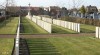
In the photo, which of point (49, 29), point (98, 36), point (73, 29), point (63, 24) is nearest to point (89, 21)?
point (63, 24)

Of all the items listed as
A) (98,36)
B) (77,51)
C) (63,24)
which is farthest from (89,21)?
(77,51)

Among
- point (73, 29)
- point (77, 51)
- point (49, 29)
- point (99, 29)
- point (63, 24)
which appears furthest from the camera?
point (63, 24)

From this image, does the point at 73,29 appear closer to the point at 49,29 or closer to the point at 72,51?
the point at 49,29

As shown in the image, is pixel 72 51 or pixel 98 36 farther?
pixel 98 36

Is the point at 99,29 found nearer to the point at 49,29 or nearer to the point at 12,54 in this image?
the point at 49,29

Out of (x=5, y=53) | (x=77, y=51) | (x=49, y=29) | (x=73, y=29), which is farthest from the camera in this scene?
(x=73, y=29)

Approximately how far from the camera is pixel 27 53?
1284 cm

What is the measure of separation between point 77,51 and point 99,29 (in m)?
6.58

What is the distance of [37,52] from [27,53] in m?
0.65

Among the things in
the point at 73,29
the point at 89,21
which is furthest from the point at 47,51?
the point at 89,21

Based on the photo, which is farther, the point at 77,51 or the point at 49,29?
the point at 49,29

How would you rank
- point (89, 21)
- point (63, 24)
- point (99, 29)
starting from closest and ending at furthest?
point (99, 29), point (63, 24), point (89, 21)

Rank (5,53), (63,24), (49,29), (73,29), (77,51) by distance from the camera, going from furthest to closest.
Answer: (63,24), (73,29), (49,29), (77,51), (5,53)

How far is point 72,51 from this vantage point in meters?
13.6
